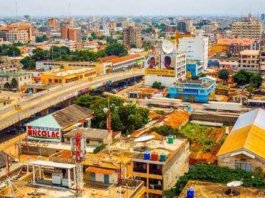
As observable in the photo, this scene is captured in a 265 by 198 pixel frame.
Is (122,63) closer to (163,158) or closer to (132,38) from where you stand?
(132,38)

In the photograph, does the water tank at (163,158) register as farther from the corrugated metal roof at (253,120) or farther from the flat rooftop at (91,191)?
the corrugated metal roof at (253,120)

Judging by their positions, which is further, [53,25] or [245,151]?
[53,25]

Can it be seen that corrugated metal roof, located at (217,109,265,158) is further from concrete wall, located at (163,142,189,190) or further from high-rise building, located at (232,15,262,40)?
high-rise building, located at (232,15,262,40)

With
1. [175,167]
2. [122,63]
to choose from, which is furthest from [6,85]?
[175,167]

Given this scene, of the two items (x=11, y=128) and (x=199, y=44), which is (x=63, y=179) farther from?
(x=199, y=44)

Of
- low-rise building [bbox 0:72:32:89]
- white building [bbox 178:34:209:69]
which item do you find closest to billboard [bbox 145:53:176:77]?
white building [bbox 178:34:209:69]

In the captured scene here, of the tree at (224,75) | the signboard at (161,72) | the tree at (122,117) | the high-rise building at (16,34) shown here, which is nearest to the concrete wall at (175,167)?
the tree at (122,117)
